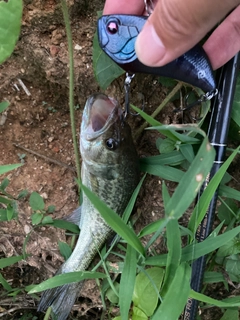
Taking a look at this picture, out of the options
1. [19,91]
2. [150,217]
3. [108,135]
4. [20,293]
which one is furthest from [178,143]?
[20,293]

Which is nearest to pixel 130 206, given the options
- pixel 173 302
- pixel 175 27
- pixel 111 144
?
pixel 111 144

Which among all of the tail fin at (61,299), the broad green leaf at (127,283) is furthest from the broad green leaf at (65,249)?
the broad green leaf at (127,283)

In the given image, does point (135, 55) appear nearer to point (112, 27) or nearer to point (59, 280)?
point (112, 27)

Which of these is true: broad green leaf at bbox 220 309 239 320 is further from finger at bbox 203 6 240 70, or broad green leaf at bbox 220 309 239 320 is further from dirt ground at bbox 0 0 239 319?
finger at bbox 203 6 240 70

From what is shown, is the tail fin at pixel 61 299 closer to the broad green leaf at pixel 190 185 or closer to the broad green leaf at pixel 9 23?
the broad green leaf at pixel 190 185

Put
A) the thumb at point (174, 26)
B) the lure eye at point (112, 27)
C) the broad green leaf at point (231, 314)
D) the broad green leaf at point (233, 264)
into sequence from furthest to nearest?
the broad green leaf at point (231, 314), the broad green leaf at point (233, 264), the lure eye at point (112, 27), the thumb at point (174, 26)
